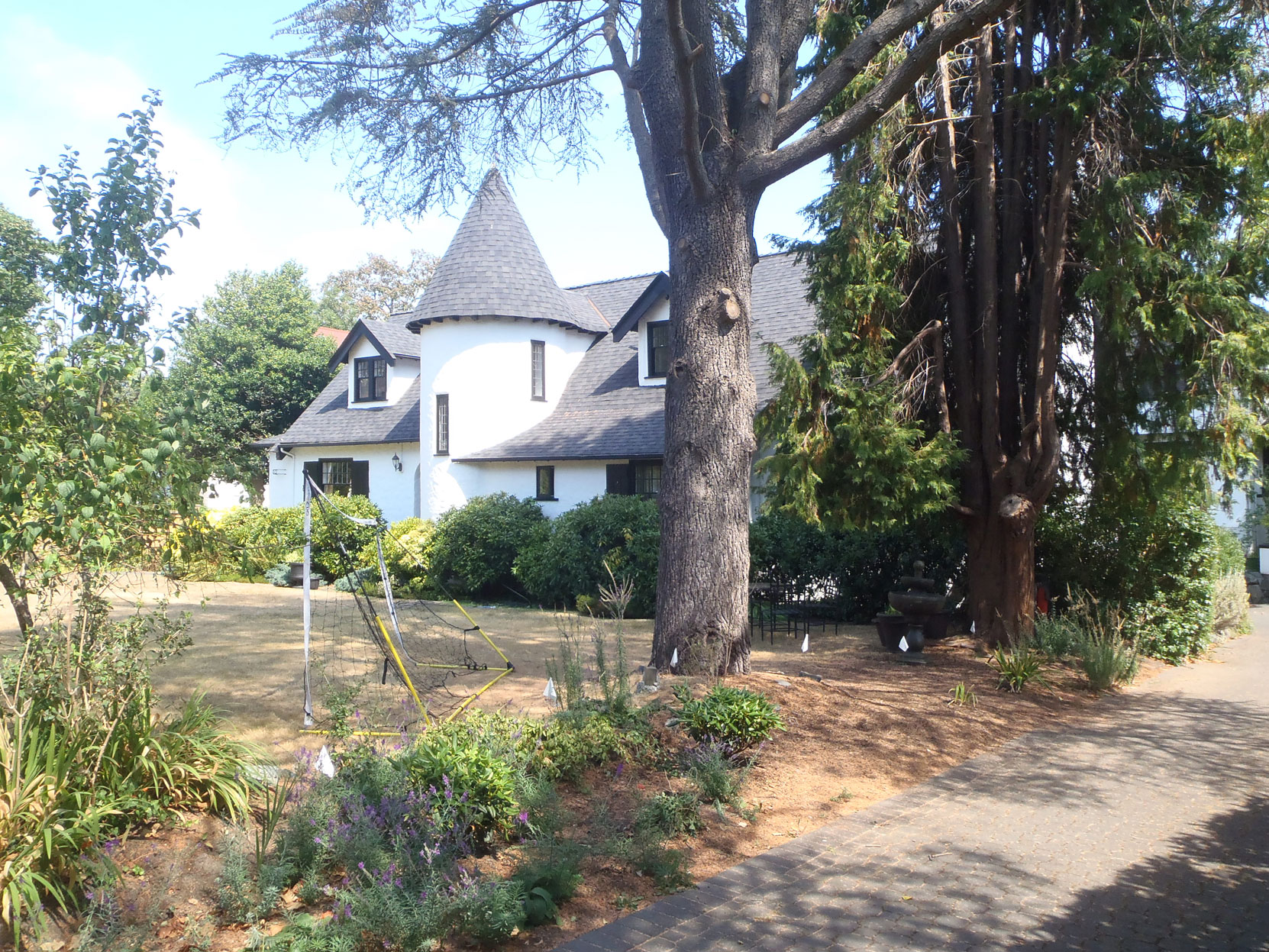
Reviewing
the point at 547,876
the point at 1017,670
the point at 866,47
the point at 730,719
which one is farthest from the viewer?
the point at 1017,670

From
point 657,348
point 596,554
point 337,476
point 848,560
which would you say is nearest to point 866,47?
point 848,560

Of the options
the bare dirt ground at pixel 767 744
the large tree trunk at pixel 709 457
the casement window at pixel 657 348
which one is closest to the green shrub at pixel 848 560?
the bare dirt ground at pixel 767 744

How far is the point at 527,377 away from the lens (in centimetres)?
2364

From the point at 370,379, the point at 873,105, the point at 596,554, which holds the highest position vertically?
the point at 370,379

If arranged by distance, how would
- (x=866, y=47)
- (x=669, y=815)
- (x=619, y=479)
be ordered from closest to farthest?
(x=669, y=815) → (x=866, y=47) → (x=619, y=479)

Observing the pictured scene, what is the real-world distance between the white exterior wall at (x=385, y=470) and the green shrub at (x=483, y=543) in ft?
14.8

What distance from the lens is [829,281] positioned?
12523mm

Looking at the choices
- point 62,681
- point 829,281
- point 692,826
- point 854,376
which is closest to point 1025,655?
point 854,376

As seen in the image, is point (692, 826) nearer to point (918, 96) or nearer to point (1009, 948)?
point (1009, 948)

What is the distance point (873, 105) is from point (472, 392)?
51.0ft

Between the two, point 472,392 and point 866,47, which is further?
point 472,392

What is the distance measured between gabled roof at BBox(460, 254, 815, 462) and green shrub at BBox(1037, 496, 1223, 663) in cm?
687

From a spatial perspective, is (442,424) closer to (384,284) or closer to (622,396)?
(622,396)

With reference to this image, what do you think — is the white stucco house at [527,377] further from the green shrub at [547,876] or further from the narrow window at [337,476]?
the green shrub at [547,876]
